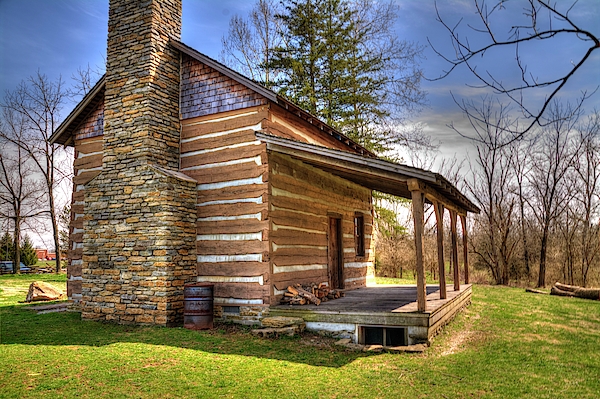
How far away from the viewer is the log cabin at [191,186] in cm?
962

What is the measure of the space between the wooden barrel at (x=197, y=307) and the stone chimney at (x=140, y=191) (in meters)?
0.48

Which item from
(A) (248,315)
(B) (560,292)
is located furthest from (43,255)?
(B) (560,292)

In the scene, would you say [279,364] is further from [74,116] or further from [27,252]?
[27,252]

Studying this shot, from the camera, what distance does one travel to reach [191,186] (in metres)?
10.5

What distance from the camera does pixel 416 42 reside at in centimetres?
2364

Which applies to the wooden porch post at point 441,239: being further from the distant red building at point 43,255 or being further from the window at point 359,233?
the distant red building at point 43,255

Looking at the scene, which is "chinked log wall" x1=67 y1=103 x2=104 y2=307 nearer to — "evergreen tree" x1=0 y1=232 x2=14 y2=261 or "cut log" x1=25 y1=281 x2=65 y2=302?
"cut log" x1=25 y1=281 x2=65 y2=302

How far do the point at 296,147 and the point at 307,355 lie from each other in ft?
13.9

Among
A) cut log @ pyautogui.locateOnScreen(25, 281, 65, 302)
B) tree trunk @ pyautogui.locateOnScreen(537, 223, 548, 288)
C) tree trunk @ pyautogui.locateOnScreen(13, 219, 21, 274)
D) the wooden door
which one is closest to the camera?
the wooden door

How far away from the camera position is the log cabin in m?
9.62

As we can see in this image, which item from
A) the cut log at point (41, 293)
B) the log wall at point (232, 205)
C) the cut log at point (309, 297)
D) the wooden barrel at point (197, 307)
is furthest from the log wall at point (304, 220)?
the cut log at point (41, 293)

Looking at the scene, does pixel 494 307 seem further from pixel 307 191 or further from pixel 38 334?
pixel 38 334

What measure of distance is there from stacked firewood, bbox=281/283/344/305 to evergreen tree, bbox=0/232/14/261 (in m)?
26.5

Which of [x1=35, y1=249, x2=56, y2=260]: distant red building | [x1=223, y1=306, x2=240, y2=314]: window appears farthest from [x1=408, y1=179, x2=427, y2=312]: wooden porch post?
[x1=35, y1=249, x2=56, y2=260]: distant red building
